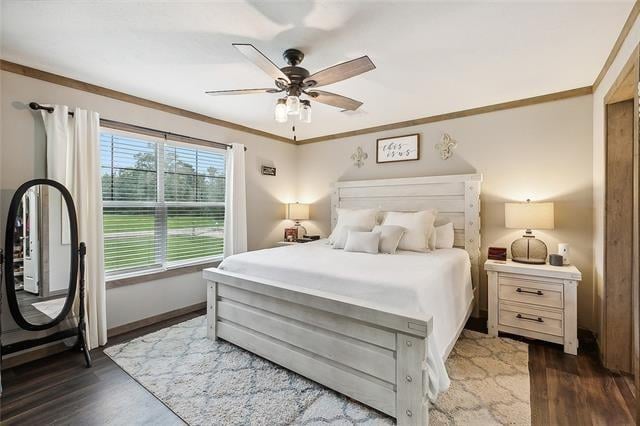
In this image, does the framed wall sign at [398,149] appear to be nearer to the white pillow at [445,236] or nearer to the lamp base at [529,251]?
the white pillow at [445,236]

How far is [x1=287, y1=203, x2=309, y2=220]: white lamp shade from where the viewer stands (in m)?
4.61

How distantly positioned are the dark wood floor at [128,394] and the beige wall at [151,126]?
56 cm

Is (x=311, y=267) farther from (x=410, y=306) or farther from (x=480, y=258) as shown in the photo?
(x=480, y=258)

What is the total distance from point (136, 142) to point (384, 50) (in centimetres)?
272

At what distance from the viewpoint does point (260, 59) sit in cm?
176

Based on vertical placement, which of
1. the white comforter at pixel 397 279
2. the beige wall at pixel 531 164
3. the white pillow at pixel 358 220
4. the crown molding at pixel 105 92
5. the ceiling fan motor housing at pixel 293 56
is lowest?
the white comforter at pixel 397 279

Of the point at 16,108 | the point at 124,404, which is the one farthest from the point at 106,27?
the point at 124,404

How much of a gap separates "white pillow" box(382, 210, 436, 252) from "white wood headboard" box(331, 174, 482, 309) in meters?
0.32

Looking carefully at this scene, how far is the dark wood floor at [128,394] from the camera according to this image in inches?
69.3

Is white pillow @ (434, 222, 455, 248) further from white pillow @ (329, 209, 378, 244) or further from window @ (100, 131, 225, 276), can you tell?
window @ (100, 131, 225, 276)

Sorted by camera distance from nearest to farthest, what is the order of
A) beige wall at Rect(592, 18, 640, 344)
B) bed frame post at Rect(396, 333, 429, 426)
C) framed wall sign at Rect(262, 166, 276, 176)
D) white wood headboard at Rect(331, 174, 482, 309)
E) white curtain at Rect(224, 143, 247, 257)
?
1. bed frame post at Rect(396, 333, 429, 426)
2. beige wall at Rect(592, 18, 640, 344)
3. white wood headboard at Rect(331, 174, 482, 309)
4. white curtain at Rect(224, 143, 247, 257)
5. framed wall sign at Rect(262, 166, 276, 176)

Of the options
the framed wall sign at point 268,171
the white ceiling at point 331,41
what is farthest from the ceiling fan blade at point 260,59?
the framed wall sign at point 268,171

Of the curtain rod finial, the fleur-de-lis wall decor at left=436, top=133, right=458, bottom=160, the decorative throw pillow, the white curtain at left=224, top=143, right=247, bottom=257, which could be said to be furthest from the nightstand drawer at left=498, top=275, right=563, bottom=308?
the curtain rod finial

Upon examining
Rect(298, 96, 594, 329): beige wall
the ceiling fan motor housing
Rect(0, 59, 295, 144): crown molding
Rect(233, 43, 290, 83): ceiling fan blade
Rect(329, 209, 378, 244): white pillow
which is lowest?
Rect(329, 209, 378, 244): white pillow
